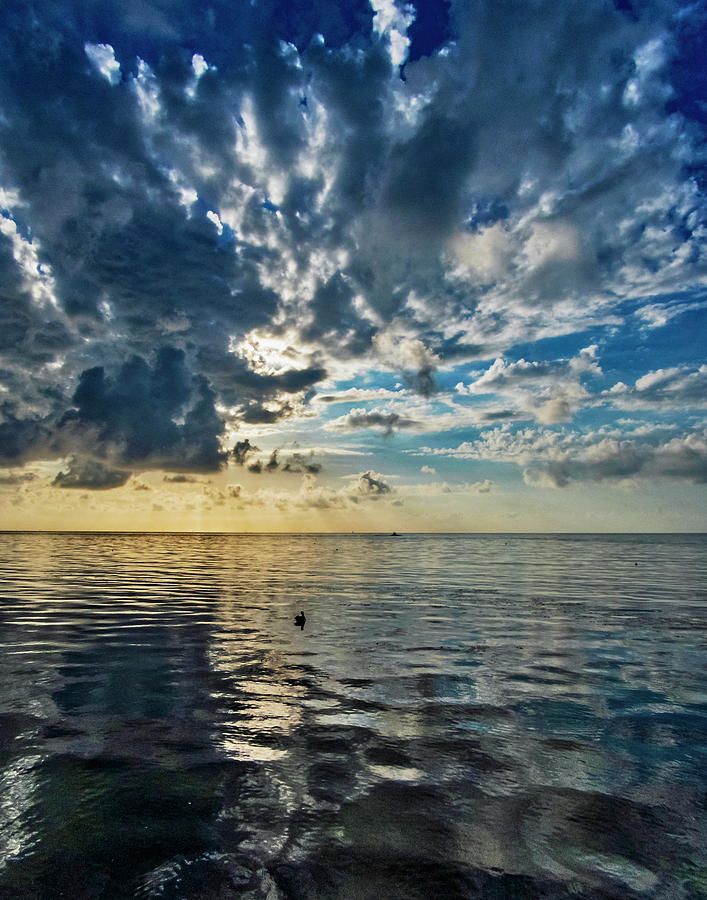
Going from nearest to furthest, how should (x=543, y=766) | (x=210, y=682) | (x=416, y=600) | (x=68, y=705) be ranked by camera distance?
(x=543, y=766) → (x=68, y=705) → (x=210, y=682) → (x=416, y=600)

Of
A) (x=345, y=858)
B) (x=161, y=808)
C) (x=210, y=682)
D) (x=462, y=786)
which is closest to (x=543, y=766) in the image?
(x=462, y=786)

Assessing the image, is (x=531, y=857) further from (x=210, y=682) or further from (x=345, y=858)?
(x=210, y=682)

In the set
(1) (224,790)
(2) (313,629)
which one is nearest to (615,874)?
(1) (224,790)

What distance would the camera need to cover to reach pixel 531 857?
5535 millimetres

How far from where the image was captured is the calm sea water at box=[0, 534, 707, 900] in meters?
5.28

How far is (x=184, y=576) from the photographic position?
41.3m

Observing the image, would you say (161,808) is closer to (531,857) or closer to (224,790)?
(224,790)

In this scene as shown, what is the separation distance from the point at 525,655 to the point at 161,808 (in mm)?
11557

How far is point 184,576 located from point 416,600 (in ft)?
72.2

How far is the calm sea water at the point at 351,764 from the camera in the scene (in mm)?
5277

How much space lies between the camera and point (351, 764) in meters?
7.78

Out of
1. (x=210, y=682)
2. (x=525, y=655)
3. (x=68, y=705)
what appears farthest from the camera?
(x=525, y=655)

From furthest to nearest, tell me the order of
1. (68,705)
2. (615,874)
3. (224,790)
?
(68,705) → (224,790) → (615,874)

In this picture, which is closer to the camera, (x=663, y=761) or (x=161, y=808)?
(x=161, y=808)
